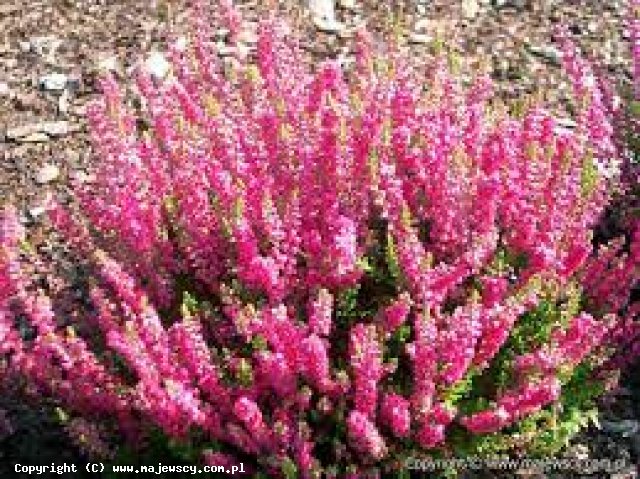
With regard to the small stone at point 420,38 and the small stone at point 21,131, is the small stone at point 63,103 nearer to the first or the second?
the small stone at point 21,131

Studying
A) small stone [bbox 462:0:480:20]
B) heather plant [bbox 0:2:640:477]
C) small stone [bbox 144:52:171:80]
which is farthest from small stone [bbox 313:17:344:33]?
heather plant [bbox 0:2:640:477]

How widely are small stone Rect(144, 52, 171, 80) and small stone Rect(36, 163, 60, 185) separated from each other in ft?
1.87

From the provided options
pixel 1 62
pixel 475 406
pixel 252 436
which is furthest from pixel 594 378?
pixel 1 62

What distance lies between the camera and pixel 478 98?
2801 mm

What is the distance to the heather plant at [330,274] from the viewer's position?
2.40 m

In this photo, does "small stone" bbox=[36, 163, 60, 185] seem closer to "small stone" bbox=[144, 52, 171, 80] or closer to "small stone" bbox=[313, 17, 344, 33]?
"small stone" bbox=[144, 52, 171, 80]

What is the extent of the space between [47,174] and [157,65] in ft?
2.24

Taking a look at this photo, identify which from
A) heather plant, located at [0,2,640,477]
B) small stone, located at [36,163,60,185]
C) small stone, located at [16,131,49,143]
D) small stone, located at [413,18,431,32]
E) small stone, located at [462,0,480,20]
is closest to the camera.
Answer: heather plant, located at [0,2,640,477]

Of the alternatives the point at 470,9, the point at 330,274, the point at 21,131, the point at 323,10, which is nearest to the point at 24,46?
the point at 21,131

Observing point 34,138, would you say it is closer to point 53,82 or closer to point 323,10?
point 53,82

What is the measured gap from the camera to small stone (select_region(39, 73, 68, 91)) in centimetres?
425

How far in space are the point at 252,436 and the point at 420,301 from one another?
1.57 ft

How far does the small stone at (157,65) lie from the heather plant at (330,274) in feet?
4.56

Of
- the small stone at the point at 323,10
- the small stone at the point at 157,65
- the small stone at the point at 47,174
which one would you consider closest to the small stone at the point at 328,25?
the small stone at the point at 323,10
